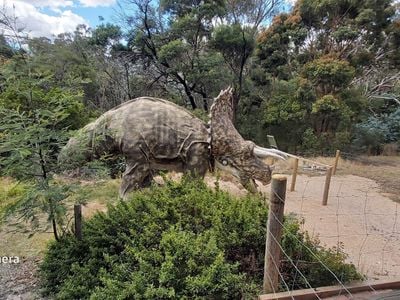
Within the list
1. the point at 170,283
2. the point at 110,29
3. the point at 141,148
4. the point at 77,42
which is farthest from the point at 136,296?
the point at 77,42

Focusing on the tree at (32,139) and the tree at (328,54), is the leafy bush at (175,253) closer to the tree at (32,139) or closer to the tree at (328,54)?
the tree at (32,139)

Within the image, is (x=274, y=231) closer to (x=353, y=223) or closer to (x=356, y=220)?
(x=353, y=223)

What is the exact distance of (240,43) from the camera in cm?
1309

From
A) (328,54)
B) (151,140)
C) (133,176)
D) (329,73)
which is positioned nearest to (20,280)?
(133,176)

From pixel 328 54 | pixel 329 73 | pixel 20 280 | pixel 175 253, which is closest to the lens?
pixel 175 253

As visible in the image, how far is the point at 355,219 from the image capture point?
5.72 meters

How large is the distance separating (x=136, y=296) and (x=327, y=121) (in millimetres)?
13218

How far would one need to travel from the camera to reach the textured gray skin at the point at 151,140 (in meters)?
4.01

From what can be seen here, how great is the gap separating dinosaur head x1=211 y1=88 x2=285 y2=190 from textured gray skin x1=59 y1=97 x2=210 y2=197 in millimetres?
160

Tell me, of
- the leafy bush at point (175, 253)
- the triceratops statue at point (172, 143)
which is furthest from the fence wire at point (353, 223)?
the triceratops statue at point (172, 143)

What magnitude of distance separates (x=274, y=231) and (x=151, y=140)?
209 centimetres

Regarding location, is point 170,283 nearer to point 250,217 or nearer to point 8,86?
point 250,217

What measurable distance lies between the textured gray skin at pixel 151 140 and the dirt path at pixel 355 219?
1823 mm

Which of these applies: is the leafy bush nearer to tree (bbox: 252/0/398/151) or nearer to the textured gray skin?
the textured gray skin
